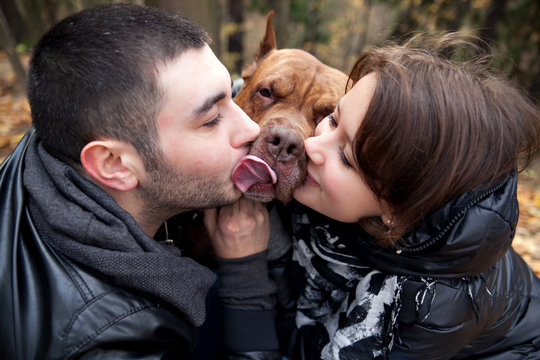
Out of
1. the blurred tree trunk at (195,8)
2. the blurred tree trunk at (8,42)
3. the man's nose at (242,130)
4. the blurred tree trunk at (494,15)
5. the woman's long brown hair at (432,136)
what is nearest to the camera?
the woman's long brown hair at (432,136)

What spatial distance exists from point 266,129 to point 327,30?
46.3 feet

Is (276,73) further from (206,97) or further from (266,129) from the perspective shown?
(206,97)

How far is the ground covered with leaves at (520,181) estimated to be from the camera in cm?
458

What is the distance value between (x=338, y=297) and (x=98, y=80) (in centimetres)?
194

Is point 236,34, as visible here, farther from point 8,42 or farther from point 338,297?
point 338,297

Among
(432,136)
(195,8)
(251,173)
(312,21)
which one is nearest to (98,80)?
(251,173)

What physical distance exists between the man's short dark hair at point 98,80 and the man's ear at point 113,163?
0.05m

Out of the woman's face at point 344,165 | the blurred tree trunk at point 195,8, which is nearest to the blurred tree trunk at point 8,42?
the blurred tree trunk at point 195,8

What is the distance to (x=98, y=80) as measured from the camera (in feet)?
5.95

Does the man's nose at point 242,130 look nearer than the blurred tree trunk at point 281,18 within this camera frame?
Yes

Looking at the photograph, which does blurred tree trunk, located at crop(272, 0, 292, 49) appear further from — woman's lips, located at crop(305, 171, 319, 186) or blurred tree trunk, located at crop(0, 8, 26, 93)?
woman's lips, located at crop(305, 171, 319, 186)

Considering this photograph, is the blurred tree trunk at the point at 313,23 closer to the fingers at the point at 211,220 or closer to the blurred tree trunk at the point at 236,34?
the blurred tree trunk at the point at 236,34

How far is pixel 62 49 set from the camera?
1.84 meters

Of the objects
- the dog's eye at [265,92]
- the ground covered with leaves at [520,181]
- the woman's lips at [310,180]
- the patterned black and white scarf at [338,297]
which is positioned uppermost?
the dog's eye at [265,92]
